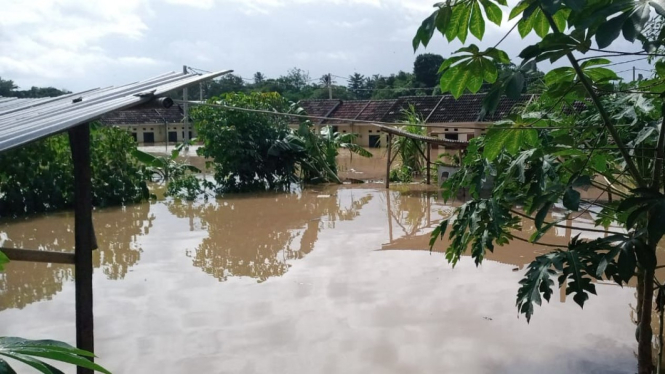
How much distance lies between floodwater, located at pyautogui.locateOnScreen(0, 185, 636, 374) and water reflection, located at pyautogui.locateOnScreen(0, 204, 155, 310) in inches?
1.3

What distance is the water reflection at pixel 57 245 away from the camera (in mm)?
7160

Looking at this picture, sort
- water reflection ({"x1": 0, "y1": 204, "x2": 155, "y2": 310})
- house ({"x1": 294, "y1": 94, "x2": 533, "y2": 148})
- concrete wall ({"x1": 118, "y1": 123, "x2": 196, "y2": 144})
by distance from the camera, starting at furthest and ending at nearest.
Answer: concrete wall ({"x1": 118, "y1": 123, "x2": 196, "y2": 144}) < house ({"x1": 294, "y1": 94, "x2": 533, "y2": 148}) < water reflection ({"x1": 0, "y1": 204, "x2": 155, "y2": 310})

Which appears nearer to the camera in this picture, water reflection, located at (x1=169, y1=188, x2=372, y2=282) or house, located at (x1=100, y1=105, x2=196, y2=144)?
water reflection, located at (x1=169, y1=188, x2=372, y2=282)

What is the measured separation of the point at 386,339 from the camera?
5246 mm

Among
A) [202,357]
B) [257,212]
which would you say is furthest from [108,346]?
[257,212]

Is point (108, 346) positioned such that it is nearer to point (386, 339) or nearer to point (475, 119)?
point (386, 339)

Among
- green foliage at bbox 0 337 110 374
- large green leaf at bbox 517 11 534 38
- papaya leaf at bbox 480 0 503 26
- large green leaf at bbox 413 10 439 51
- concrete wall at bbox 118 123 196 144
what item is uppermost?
concrete wall at bbox 118 123 196 144

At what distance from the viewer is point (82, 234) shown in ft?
9.85

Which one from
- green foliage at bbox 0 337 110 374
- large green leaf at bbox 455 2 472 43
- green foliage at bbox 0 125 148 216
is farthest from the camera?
green foliage at bbox 0 125 148 216

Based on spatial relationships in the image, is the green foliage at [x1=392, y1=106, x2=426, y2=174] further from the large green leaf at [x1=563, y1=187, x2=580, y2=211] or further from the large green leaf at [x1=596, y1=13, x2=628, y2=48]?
the large green leaf at [x1=596, y1=13, x2=628, y2=48]

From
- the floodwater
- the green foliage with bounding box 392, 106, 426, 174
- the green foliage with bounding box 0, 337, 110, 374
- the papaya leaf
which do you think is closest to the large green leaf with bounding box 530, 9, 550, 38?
the papaya leaf

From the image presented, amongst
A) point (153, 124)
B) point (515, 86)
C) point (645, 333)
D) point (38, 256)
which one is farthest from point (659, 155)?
point (153, 124)

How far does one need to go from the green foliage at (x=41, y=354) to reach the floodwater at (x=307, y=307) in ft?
12.5

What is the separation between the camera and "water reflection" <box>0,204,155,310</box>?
716 cm
